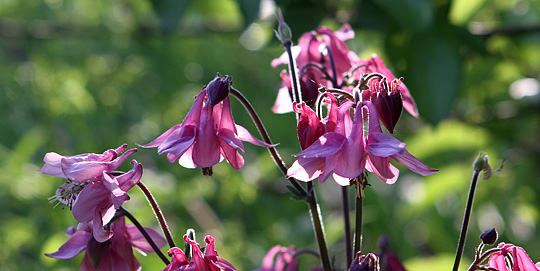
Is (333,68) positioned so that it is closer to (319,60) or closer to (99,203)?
(319,60)

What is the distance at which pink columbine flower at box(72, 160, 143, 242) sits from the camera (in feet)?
1.75

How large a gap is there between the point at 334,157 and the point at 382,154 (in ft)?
0.14

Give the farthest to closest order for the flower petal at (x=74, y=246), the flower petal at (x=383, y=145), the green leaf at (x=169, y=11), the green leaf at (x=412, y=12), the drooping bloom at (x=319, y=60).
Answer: the green leaf at (x=169, y=11)
the green leaf at (x=412, y=12)
the drooping bloom at (x=319, y=60)
the flower petal at (x=74, y=246)
the flower petal at (x=383, y=145)

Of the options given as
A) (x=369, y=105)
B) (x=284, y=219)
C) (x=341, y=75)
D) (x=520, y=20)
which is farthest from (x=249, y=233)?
(x=369, y=105)

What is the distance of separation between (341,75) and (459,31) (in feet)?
1.50

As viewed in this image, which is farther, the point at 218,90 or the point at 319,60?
the point at 319,60

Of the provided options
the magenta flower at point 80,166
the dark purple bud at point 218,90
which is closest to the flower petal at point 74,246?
the magenta flower at point 80,166

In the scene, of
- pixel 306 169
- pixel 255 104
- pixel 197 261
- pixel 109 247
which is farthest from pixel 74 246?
pixel 255 104

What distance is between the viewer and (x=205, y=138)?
575mm

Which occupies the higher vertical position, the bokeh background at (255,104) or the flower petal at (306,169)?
the flower petal at (306,169)

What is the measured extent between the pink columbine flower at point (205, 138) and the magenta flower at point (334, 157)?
0.05 metres

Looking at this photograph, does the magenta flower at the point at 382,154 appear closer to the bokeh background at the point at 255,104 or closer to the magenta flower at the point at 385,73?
the magenta flower at the point at 385,73

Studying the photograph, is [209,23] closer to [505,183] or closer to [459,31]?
[459,31]

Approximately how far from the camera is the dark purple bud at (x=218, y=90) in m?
0.56
